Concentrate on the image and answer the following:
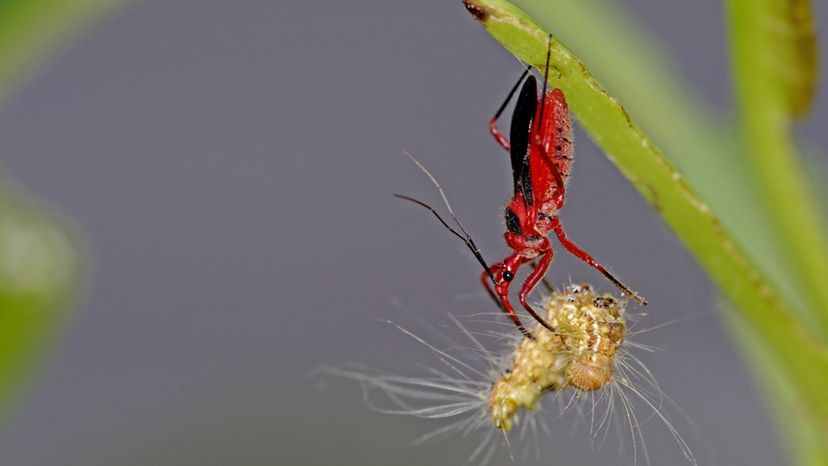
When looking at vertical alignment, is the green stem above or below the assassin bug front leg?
above

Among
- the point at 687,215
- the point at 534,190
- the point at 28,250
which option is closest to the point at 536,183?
the point at 534,190

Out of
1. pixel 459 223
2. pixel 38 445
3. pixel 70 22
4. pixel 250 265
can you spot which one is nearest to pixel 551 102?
pixel 459 223

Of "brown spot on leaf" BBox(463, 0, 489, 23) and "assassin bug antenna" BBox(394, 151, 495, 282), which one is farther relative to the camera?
"assassin bug antenna" BBox(394, 151, 495, 282)

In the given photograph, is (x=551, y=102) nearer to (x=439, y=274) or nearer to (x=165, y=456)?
(x=439, y=274)

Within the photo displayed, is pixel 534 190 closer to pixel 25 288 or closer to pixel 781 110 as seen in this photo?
pixel 781 110

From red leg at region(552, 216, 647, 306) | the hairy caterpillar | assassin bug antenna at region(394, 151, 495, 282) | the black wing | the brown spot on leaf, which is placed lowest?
the hairy caterpillar

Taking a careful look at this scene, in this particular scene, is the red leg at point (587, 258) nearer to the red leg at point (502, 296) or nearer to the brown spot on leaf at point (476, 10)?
the red leg at point (502, 296)

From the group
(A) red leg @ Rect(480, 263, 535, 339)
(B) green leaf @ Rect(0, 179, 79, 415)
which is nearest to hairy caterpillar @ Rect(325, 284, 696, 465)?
(A) red leg @ Rect(480, 263, 535, 339)

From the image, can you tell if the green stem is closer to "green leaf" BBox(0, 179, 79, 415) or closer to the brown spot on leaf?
the brown spot on leaf
